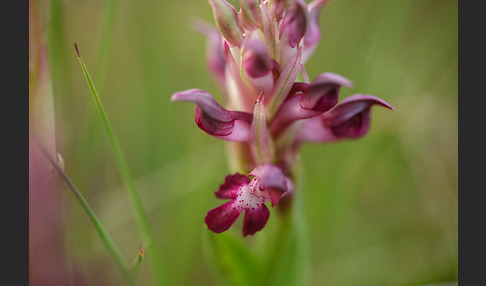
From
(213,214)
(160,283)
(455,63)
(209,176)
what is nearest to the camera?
(213,214)

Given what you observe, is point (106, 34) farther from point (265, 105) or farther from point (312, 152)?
point (312, 152)

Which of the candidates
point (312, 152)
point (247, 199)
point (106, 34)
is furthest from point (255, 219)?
point (312, 152)

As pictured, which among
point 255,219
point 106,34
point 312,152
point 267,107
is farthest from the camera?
point 312,152

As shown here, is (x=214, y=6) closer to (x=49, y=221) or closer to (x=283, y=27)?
(x=283, y=27)

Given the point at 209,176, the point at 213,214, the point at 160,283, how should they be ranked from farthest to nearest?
the point at 209,176
the point at 160,283
the point at 213,214

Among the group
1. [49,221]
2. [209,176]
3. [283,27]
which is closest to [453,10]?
[209,176]
